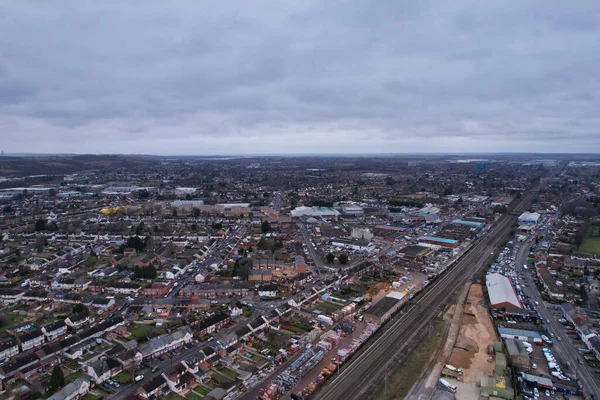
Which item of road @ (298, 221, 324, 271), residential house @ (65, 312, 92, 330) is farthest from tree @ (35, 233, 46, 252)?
road @ (298, 221, 324, 271)

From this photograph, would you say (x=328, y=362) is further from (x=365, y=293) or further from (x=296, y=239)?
(x=296, y=239)

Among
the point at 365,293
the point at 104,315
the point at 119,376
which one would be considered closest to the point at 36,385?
the point at 119,376

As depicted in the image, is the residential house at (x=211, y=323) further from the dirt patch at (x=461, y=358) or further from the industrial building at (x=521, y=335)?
the industrial building at (x=521, y=335)

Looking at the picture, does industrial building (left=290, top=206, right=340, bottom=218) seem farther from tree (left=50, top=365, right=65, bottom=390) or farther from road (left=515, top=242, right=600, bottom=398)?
tree (left=50, top=365, right=65, bottom=390)

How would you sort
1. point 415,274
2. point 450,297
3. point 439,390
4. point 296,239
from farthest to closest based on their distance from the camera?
point 296,239
point 415,274
point 450,297
point 439,390

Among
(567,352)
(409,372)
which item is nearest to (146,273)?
(409,372)
